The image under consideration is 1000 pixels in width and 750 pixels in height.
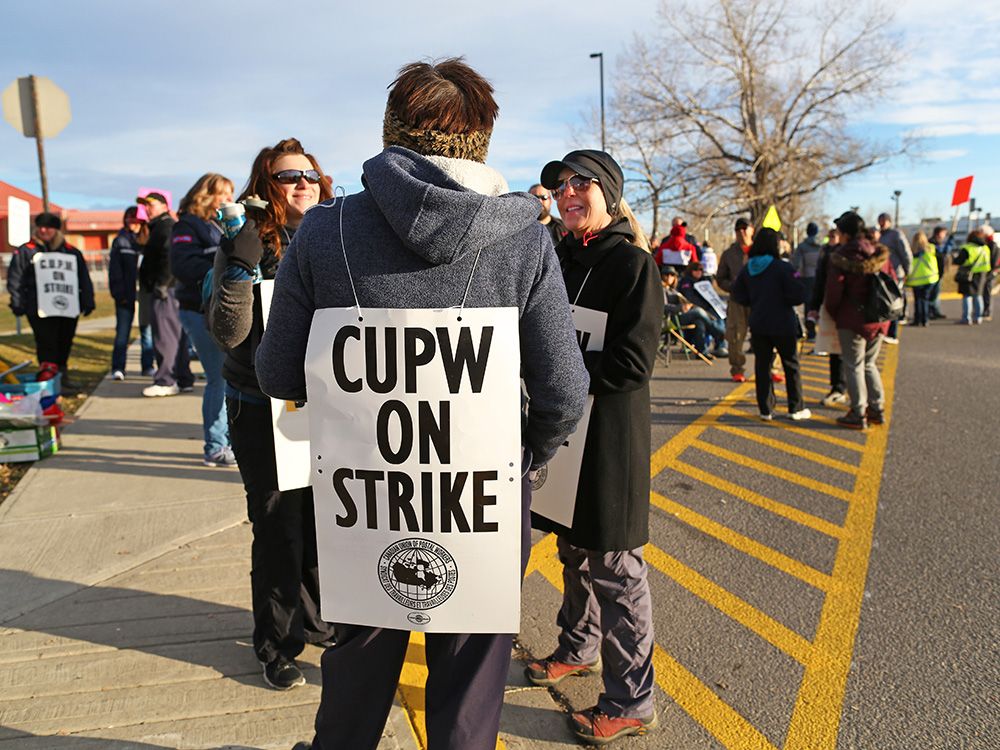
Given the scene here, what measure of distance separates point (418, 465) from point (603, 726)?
1.33m

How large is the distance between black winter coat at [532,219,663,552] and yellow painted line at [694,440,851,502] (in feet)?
10.1

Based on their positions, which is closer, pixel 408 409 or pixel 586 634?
pixel 408 409

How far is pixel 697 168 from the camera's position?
23.4m

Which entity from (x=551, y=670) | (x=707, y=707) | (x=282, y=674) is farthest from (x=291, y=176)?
(x=707, y=707)

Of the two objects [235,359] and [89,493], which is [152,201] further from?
[235,359]

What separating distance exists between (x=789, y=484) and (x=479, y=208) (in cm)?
437

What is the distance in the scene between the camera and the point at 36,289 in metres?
7.54

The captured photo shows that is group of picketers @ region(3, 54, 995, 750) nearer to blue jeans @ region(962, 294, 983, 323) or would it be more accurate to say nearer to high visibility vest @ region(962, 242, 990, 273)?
high visibility vest @ region(962, 242, 990, 273)

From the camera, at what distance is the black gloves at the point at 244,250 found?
2475 mm

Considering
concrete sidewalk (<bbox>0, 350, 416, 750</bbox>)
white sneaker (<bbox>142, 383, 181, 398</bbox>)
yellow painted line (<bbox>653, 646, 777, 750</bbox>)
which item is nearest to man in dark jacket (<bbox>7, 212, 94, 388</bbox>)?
white sneaker (<bbox>142, 383, 181, 398</bbox>)

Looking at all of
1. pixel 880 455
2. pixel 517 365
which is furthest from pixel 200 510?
pixel 880 455

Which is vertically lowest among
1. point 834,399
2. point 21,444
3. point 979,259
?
point 834,399

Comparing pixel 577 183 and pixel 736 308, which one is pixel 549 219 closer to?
pixel 577 183

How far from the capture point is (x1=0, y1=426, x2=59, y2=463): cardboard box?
17.7 feet
